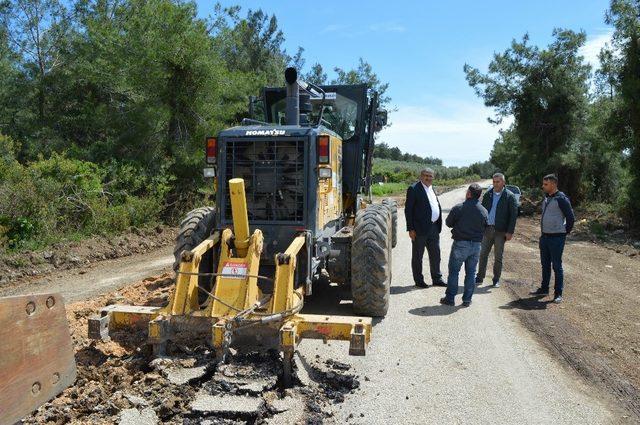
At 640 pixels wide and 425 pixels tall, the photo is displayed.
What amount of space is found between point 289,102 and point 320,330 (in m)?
3.07

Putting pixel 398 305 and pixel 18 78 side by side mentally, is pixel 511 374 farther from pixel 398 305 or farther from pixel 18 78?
pixel 18 78

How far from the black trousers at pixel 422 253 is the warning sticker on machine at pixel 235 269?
3.93 meters

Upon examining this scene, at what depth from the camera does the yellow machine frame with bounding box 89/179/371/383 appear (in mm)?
4652

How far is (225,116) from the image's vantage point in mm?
16984

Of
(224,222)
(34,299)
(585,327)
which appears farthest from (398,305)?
(34,299)

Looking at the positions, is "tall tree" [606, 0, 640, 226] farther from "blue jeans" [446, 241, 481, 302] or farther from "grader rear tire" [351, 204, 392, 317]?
"grader rear tire" [351, 204, 392, 317]

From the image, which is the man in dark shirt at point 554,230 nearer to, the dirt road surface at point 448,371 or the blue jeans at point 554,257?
the blue jeans at point 554,257

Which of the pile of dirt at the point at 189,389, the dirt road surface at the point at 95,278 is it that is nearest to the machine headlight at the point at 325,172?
the pile of dirt at the point at 189,389

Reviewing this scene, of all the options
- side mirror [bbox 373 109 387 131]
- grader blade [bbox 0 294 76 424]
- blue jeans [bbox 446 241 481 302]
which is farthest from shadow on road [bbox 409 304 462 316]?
grader blade [bbox 0 294 76 424]

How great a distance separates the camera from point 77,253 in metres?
11.0

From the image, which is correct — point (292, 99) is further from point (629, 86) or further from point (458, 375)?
point (629, 86)

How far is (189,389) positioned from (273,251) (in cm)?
211

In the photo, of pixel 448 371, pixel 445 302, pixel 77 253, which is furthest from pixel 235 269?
pixel 77 253

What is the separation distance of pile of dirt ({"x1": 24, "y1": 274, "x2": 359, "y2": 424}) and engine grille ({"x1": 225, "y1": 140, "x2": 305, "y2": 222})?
172 cm
